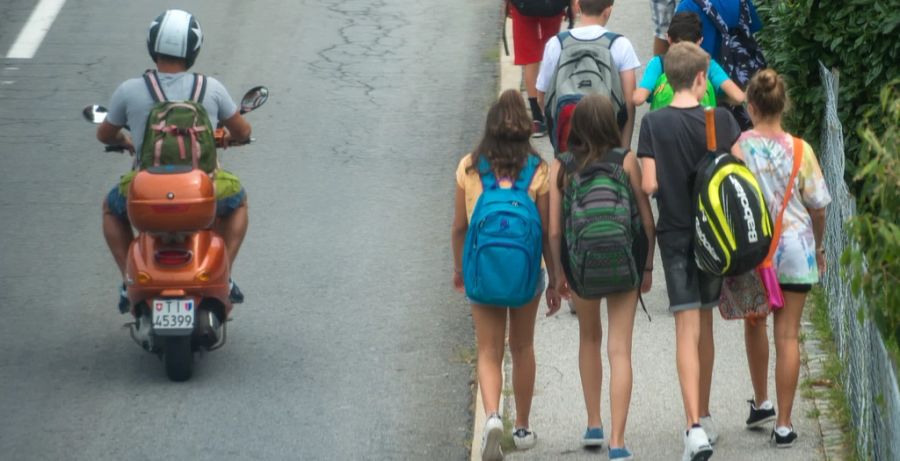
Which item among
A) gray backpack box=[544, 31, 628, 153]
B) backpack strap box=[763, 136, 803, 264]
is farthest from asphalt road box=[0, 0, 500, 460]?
backpack strap box=[763, 136, 803, 264]

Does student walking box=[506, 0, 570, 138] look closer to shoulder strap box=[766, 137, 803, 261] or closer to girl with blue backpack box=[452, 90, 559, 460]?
girl with blue backpack box=[452, 90, 559, 460]

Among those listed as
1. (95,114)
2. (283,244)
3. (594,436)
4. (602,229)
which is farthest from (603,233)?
(283,244)

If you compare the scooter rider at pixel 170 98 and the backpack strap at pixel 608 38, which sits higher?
the backpack strap at pixel 608 38

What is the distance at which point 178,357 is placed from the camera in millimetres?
8383

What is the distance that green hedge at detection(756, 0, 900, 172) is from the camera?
377 inches

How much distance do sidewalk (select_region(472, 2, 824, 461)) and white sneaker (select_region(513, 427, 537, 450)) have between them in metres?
0.03

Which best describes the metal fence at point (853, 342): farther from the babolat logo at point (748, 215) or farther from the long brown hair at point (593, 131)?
the long brown hair at point (593, 131)

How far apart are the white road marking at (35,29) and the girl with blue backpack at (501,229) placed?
863 centimetres

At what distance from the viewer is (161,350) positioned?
8.49 meters

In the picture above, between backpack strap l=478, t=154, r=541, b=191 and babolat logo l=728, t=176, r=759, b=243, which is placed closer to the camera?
babolat logo l=728, t=176, r=759, b=243

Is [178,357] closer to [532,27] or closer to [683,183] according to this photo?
[683,183]

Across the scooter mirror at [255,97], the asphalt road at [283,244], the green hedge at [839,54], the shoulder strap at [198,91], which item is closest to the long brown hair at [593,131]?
the asphalt road at [283,244]

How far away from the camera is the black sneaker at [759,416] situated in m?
7.44

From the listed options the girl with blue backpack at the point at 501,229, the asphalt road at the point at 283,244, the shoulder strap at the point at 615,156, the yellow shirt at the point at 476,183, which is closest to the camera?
the shoulder strap at the point at 615,156
